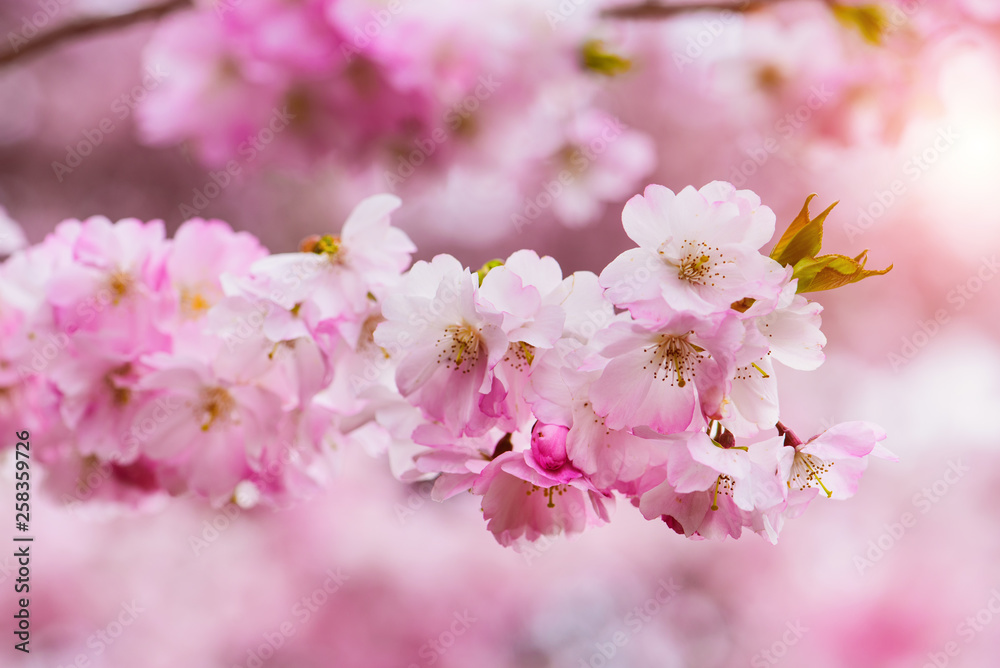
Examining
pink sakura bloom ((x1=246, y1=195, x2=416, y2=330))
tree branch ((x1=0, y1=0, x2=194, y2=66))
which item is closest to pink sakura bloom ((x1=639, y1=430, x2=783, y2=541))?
pink sakura bloom ((x1=246, y1=195, x2=416, y2=330))

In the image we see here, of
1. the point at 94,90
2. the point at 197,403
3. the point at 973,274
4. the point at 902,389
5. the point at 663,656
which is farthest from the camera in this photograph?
the point at 973,274

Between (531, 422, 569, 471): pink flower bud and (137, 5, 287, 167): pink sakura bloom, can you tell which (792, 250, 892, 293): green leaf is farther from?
(137, 5, 287, 167): pink sakura bloom

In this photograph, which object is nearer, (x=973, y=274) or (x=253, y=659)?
(x=253, y=659)

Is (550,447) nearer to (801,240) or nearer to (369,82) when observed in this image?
(801,240)

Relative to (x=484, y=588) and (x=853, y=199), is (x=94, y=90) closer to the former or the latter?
(x=484, y=588)

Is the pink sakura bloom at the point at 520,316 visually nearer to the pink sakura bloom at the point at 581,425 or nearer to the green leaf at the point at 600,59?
the pink sakura bloom at the point at 581,425

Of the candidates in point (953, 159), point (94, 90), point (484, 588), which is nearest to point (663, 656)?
point (484, 588)
